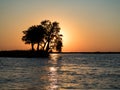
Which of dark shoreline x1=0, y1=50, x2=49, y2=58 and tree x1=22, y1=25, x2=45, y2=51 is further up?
tree x1=22, y1=25, x2=45, y2=51

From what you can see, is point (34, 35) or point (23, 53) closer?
point (34, 35)

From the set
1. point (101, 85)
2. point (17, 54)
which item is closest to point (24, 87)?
point (101, 85)

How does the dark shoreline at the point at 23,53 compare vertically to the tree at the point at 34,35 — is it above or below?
Result: below

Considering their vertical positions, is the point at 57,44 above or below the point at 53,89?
above

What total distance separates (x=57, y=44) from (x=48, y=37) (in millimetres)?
4228

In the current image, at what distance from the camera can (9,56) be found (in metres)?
132

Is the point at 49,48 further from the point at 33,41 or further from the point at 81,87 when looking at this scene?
the point at 81,87

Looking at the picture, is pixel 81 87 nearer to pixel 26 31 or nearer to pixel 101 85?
pixel 101 85

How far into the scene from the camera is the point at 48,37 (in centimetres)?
11744

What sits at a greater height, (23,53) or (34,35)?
(34,35)

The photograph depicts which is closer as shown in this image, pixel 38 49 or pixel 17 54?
→ pixel 38 49

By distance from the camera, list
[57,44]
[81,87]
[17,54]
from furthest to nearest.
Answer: [17,54] → [57,44] → [81,87]

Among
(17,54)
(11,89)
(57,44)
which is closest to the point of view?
(11,89)

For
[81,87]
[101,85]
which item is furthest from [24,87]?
[101,85]
